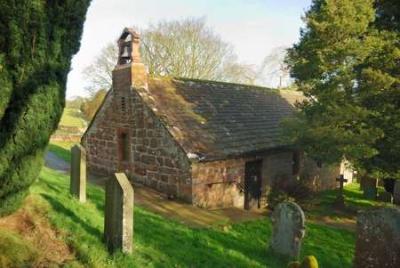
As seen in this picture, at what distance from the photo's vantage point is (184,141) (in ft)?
47.0

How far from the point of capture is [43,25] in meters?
6.30

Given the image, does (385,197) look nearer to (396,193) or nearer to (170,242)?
(396,193)

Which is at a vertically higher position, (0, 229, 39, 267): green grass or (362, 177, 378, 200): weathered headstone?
(0, 229, 39, 267): green grass

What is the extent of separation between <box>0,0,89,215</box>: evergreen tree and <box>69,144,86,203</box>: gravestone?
9.77 feet

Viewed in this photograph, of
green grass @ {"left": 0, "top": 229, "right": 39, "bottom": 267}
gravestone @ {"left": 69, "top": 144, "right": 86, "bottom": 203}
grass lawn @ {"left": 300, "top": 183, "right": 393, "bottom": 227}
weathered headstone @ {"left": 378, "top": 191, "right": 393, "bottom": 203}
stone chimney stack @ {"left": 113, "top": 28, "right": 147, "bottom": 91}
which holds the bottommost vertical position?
grass lawn @ {"left": 300, "top": 183, "right": 393, "bottom": 227}

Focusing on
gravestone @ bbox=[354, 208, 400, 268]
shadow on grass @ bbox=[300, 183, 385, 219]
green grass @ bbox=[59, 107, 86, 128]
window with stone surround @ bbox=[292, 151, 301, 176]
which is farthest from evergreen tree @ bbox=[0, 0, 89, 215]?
green grass @ bbox=[59, 107, 86, 128]

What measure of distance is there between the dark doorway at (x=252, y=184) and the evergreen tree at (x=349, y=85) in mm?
2571

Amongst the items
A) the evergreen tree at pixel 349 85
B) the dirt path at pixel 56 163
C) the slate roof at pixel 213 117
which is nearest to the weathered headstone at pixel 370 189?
the evergreen tree at pixel 349 85

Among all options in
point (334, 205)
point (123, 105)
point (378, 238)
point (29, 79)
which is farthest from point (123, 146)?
point (378, 238)

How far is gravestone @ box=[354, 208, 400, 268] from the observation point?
27.5 feet

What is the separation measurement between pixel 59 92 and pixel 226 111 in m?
12.6

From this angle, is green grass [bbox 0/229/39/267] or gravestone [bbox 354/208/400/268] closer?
green grass [bbox 0/229/39/267]

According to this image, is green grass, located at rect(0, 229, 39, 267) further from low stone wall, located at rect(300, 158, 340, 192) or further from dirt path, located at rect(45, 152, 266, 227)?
low stone wall, located at rect(300, 158, 340, 192)

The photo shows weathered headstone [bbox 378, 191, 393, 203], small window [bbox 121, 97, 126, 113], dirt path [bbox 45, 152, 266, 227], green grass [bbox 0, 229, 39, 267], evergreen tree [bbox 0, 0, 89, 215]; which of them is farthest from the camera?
weathered headstone [bbox 378, 191, 393, 203]
